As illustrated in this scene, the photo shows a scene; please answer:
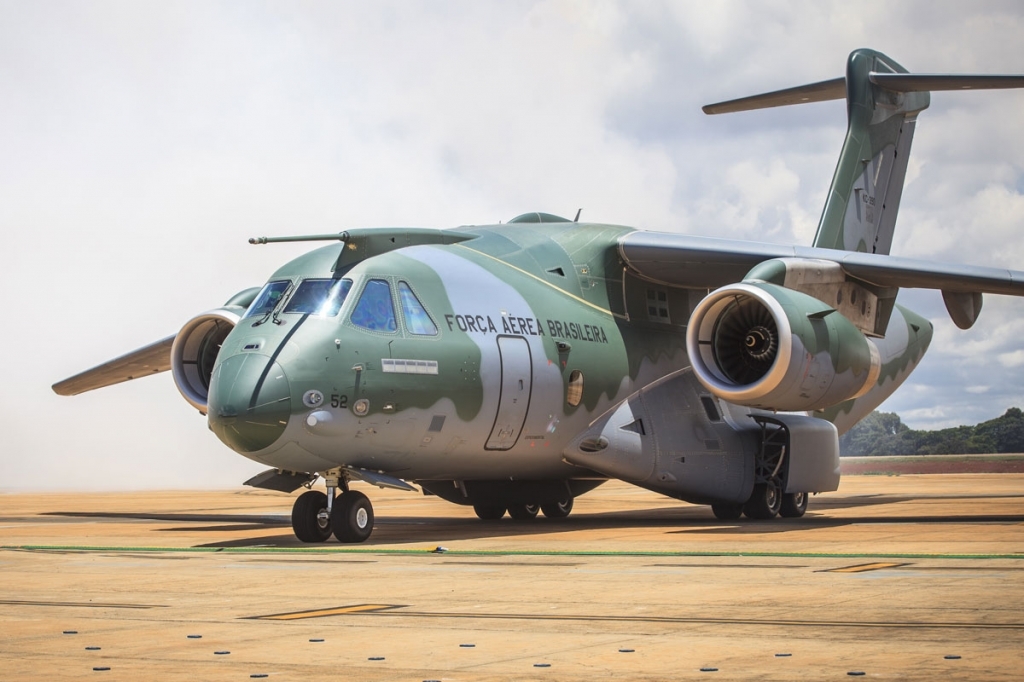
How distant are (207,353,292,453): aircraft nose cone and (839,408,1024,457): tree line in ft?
187

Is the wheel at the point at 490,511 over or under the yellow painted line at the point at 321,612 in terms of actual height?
under

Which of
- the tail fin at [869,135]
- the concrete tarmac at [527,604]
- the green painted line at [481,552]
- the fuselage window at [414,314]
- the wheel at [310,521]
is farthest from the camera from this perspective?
the tail fin at [869,135]

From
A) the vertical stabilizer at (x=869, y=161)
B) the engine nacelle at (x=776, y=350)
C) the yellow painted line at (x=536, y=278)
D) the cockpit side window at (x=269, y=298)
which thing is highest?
the vertical stabilizer at (x=869, y=161)

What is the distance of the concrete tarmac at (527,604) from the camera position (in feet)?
18.9

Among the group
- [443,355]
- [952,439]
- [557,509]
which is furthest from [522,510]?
[952,439]

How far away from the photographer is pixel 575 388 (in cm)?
1622

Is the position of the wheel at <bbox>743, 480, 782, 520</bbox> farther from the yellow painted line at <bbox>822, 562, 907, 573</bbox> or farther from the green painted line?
the yellow painted line at <bbox>822, 562, 907, 573</bbox>

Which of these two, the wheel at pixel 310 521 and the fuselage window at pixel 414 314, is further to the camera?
the fuselage window at pixel 414 314

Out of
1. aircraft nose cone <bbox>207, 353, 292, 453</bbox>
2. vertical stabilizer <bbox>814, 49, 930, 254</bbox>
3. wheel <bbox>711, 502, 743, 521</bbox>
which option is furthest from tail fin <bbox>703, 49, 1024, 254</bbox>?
aircraft nose cone <bbox>207, 353, 292, 453</bbox>

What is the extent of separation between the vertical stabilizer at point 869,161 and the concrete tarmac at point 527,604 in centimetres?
652

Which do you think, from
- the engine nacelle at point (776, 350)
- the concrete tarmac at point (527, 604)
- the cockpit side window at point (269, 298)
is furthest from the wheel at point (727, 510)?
the cockpit side window at point (269, 298)

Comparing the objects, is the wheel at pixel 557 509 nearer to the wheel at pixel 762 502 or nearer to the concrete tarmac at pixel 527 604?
the wheel at pixel 762 502

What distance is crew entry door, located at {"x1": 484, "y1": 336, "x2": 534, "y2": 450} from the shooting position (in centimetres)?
1513

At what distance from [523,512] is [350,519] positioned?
5096 millimetres
